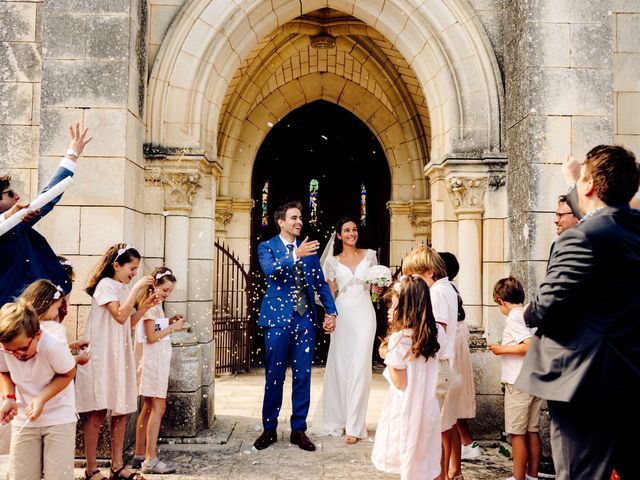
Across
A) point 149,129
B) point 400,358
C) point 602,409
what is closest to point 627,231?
point 602,409

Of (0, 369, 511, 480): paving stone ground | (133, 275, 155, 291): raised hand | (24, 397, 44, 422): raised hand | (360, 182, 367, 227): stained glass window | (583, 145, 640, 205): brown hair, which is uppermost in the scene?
(360, 182, 367, 227): stained glass window

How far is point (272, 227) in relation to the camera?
37.8 ft

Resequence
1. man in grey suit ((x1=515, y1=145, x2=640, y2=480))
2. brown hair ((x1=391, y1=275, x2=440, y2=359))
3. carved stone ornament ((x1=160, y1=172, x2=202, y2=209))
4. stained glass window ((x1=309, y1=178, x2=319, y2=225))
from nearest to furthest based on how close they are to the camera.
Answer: man in grey suit ((x1=515, y1=145, x2=640, y2=480))
brown hair ((x1=391, y1=275, x2=440, y2=359))
carved stone ornament ((x1=160, y1=172, x2=202, y2=209))
stained glass window ((x1=309, y1=178, x2=319, y2=225))

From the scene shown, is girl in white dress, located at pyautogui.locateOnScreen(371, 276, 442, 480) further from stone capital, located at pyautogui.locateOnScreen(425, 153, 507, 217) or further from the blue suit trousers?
stone capital, located at pyautogui.locateOnScreen(425, 153, 507, 217)

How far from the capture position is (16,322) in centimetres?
267

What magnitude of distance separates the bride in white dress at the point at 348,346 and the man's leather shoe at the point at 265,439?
54 cm

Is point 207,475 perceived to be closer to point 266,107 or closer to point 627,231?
point 627,231

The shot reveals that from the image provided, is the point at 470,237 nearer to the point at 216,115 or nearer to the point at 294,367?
the point at 294,367

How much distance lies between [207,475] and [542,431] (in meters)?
2.39

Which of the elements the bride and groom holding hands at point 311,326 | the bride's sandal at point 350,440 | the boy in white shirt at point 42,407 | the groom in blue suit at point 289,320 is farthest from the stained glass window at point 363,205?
the boy in white shirt at point 42,407

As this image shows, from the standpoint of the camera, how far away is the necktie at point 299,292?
507 centimetres

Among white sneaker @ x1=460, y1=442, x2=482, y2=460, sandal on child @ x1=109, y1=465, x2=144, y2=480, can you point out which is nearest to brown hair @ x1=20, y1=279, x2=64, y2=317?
sandal on child @ x1=109, y1=465, x2=144, y2=480

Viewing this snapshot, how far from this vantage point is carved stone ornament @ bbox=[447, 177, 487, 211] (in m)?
5.30

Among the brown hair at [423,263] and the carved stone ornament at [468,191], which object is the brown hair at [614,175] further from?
the carved stone ornament at [468,191]
